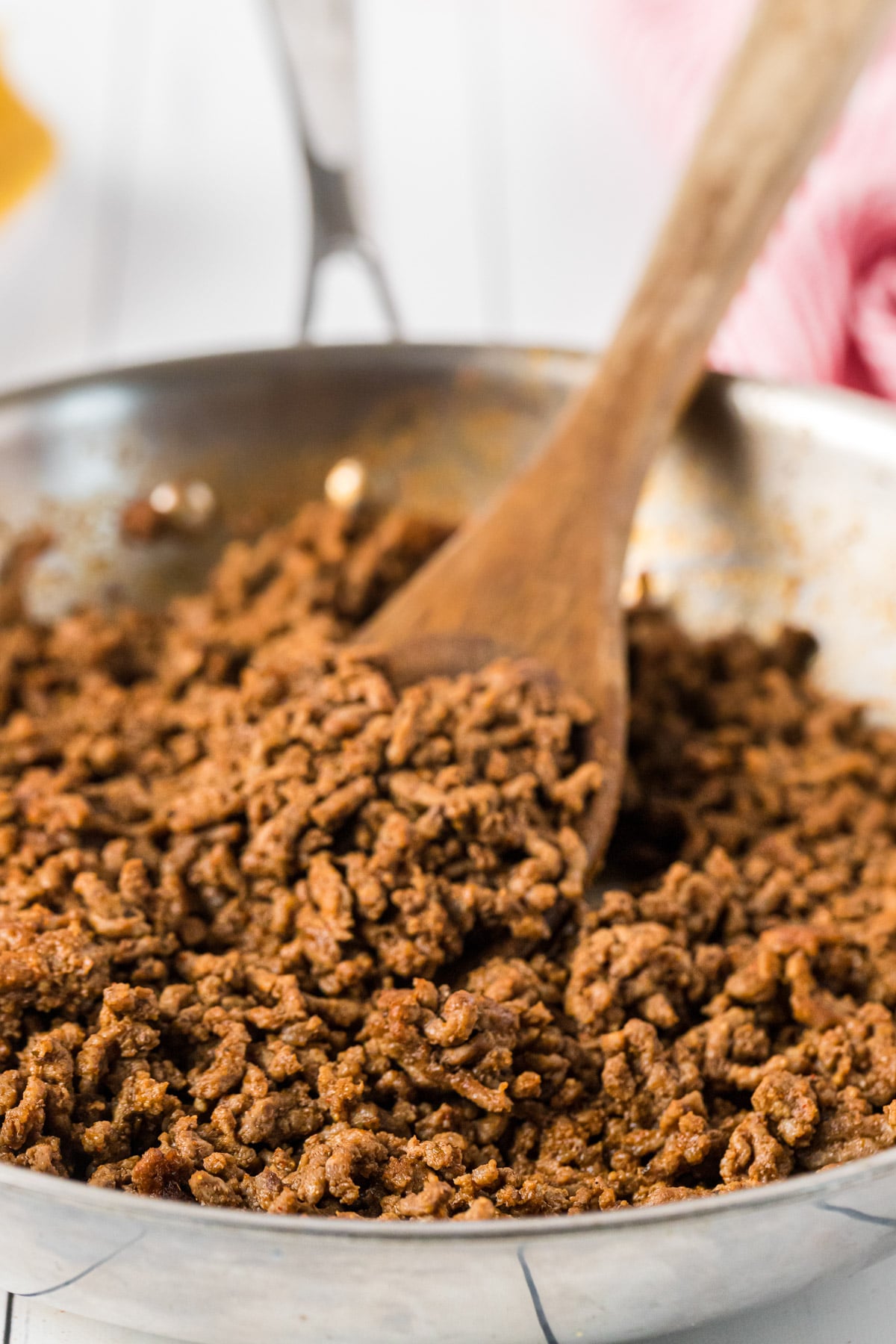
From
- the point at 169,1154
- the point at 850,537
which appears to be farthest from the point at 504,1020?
the point at 850,537

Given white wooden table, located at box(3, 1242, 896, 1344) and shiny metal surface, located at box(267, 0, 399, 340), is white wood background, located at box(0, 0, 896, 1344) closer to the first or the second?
shiny metal surface, located at box(267, 0, 399, 340)

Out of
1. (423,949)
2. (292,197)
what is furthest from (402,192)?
(423,949)

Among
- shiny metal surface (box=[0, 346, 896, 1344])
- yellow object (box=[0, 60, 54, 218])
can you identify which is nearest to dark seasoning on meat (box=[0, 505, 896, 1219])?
shiny metal surface (box=[0, 346, 896, 1344])

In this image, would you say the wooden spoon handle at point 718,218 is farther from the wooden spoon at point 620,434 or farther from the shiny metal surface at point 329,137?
the shiny metal surface at point 329,137

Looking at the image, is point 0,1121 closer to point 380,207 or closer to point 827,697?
point 827,697

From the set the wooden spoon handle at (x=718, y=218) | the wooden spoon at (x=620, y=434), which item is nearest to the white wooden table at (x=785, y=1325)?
the wooden spoon at (x=620, y=434)

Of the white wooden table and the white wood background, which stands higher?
the white wood background

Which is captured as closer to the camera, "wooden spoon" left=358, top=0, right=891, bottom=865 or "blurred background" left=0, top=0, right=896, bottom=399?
"wooden spoon" left=358, top=0, right=891, bottom=865
